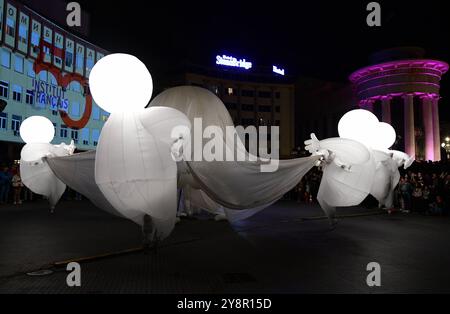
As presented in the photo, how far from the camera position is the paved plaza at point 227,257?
534cm

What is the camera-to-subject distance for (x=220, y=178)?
277 inches

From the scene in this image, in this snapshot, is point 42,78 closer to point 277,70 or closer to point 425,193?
point 425,193

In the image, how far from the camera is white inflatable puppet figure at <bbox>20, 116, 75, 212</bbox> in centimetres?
984

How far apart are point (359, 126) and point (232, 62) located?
64.8 metres

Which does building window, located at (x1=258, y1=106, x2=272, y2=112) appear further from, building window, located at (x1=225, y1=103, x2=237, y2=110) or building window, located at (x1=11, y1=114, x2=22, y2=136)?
building window, located at (x1=11, y1=114, x2=22, y2=136)

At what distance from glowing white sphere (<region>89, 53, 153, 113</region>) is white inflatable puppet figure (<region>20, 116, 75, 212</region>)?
4.19 meters

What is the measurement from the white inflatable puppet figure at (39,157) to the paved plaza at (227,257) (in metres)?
1.15

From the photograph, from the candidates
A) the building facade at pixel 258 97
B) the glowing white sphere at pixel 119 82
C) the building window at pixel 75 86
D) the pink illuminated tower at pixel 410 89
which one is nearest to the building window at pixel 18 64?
the building window at pixel 75 86

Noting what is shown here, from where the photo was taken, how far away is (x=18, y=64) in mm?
28656

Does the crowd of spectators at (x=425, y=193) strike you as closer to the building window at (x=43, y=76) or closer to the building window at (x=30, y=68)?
the building window at (x=30, y=68)

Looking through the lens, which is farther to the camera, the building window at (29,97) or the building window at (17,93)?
the building window at (29,97)

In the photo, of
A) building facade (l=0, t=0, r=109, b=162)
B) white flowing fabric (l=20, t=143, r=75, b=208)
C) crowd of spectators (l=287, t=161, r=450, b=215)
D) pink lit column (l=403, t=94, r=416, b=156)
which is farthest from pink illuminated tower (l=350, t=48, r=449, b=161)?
white flowing fabric (l=20, t=143, r=75, b=208)

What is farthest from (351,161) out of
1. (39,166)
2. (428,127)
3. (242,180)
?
(428,127)

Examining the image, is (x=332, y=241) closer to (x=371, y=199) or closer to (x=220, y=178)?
(x=220, y=178)
